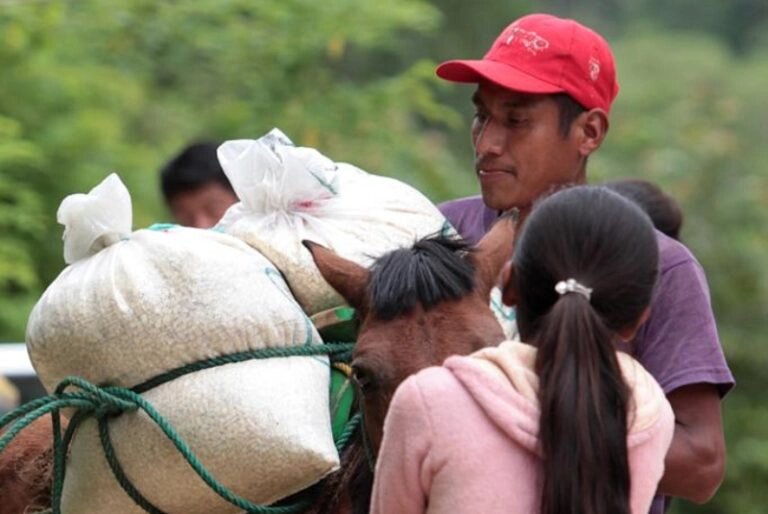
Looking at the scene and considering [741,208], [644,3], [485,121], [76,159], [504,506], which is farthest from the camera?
[644,3]

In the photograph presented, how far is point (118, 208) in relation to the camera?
3.48 m

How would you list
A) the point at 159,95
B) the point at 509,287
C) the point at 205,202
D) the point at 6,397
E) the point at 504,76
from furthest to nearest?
the point at 159,95
the point at 6,397
the point at 205,202
the point at 504,76
the point at 509,287

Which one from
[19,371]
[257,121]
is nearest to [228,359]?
[19,371]

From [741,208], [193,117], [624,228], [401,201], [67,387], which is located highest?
[624,228]

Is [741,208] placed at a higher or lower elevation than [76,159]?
lower

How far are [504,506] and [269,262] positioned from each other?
961 millimetres

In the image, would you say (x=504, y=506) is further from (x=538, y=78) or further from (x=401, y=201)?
(x=538, y=78)

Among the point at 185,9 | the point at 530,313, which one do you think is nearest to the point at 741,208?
the point at 185,9

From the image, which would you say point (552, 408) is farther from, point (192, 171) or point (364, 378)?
point (192, 171)

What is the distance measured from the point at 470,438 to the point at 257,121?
7578 mm

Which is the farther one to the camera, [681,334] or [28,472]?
[28,472]

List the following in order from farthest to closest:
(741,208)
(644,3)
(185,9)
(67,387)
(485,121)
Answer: (644,3) < (741,208) < (185,9) < (485,121) < (67,387)

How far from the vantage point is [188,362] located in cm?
328

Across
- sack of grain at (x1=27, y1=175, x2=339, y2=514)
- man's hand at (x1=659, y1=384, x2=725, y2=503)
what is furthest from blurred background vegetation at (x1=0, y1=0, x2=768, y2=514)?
man's hand at (x1=659, y1=384, x2=725, y2=503)
